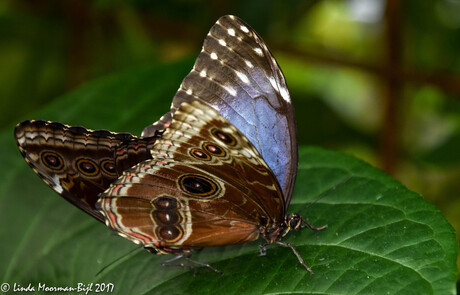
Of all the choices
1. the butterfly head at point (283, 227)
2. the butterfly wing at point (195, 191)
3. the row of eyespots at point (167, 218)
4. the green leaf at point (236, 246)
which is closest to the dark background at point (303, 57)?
the green leaf at point (236, 246)

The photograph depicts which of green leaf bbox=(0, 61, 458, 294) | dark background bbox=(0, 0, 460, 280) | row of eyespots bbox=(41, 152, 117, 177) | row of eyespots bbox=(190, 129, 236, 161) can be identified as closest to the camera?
green leaf bbox=(0, 61, 458, 294)

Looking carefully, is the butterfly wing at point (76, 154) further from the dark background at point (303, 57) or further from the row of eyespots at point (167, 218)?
the dark background at point (303, 57)

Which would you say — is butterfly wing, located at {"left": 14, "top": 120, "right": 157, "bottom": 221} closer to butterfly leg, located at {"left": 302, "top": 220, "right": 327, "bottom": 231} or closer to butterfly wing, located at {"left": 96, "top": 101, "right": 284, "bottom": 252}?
butterfly wing, located at {"left": 96, "top": 101, "right": 284, "bottom": 252}

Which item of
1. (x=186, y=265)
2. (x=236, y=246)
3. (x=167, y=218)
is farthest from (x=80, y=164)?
(x=236, y=246)

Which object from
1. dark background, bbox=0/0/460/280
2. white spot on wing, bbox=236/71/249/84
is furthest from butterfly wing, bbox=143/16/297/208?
dark background, bbox=0/0/460/280

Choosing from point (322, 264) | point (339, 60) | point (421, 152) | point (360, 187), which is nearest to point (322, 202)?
point (360, 187)

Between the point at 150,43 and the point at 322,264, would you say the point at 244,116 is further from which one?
the point at 150,43
